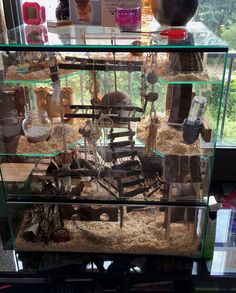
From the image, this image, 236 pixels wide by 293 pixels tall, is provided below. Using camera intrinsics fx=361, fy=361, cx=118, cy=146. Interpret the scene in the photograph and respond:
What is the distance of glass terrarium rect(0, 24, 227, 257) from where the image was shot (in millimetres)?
1071

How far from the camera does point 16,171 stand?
4.22 feet

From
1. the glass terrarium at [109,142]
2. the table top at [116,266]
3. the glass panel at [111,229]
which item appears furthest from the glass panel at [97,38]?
the table top at [116,266]

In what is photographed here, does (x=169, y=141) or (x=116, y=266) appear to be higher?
(x=169, y=141)

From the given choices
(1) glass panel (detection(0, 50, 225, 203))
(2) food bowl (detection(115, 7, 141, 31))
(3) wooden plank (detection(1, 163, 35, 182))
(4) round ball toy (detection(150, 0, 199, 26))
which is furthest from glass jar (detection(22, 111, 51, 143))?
(4) round ball toy (detection(150, 0, 199, 26))

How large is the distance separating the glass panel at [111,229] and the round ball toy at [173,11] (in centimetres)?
62

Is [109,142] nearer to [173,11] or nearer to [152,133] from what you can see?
[152,133]

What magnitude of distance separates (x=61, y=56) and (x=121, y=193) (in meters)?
0.50

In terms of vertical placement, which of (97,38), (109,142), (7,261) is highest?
(97,38)

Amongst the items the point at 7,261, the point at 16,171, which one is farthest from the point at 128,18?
the point at 7,261

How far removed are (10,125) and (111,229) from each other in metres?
0.51

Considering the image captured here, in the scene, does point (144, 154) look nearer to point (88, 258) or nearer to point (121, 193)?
point (121, 193)

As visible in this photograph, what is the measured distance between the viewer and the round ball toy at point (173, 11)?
1.10 m

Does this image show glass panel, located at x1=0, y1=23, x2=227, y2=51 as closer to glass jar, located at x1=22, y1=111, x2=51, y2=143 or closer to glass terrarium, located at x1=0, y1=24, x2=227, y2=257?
glass terrarium, located at x1=0, y1=24, x2=227, y2=257

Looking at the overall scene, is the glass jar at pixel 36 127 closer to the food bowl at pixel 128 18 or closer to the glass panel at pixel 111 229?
the glass panel at pixel 111 229
